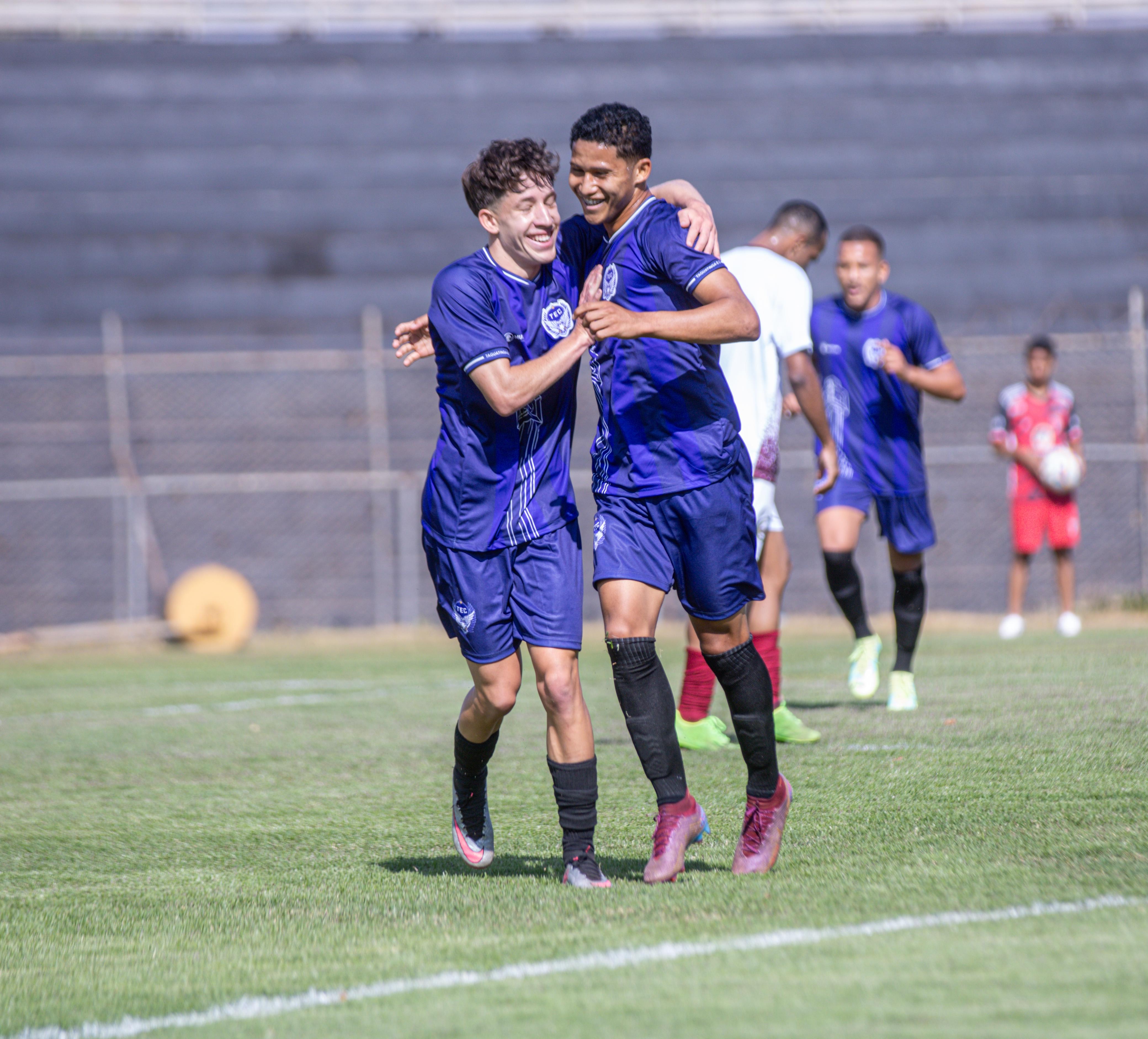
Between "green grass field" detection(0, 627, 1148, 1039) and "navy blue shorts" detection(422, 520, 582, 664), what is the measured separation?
24.6 inches

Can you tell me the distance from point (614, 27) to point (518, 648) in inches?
743

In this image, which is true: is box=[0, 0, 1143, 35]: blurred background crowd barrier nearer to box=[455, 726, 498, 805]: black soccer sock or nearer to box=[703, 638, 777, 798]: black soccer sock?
box=[455, 726, 498, 805]: black soccer sock

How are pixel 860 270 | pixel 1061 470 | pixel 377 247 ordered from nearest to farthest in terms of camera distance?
pixel 860 270
pixel 1061 470
pixel 377 247

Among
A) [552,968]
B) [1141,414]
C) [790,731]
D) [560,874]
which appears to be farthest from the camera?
[1141,414]

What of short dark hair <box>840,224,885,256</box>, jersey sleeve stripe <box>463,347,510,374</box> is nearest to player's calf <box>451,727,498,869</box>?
Answer: jersey sleeve stripe <box>463,347,510,374</box>

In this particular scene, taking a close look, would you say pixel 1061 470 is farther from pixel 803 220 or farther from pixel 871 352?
pixel 803 220

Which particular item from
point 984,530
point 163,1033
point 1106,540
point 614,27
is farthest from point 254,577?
point 163,1033

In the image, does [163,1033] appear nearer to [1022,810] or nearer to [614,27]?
[1022,810]

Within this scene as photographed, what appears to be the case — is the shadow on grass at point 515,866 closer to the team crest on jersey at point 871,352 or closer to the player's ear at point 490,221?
the player's ear at point 490,221

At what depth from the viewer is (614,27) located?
21.5m

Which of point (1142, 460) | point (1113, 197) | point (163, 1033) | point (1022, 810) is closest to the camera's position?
point (163, 1033)

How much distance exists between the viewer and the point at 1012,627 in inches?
474

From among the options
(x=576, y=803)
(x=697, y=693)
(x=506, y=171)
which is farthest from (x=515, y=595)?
(x=697, y=693)

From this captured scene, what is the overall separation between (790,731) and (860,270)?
2.34m
